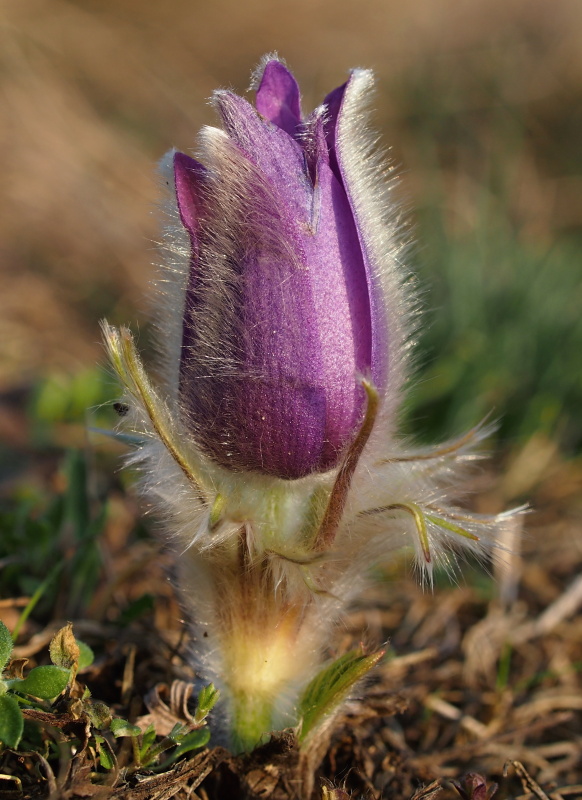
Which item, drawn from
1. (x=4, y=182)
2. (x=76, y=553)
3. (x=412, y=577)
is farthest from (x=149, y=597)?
(x=4, y=182)

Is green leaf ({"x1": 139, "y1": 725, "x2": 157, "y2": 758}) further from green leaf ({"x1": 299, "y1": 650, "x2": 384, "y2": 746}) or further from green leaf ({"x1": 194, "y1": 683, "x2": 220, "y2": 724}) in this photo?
green leaf ({"x1": 299, "y1": 650, "x2": 384, "y2": 746})

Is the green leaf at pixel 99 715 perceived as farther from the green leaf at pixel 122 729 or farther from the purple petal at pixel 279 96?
the purple petal at pixel 279 96

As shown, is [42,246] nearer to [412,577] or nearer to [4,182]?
[4,182]

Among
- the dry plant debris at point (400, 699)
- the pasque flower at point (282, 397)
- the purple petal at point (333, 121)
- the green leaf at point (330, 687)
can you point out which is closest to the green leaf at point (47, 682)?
the dry plant debris at point (400, 699)

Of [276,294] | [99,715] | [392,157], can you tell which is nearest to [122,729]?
[99,715]

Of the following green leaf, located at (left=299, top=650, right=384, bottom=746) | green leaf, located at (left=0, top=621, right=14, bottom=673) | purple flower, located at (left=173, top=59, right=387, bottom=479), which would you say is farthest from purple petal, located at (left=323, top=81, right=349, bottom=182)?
green leaf, located at (left=0, top=621, right=14, bottom=673)
